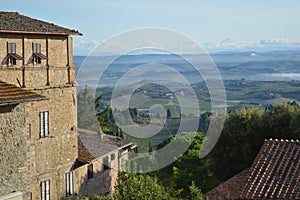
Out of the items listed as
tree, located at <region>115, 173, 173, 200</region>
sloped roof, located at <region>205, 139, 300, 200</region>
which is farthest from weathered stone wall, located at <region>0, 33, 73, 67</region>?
sloped roof, located at <region>205, 139, 300, 200</region>

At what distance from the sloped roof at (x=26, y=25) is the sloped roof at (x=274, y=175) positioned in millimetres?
9346

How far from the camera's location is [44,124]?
56.8 ft

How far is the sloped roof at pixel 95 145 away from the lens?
2027cm

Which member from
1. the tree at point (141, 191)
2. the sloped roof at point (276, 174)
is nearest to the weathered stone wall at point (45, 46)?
the tree at point (141, 191)

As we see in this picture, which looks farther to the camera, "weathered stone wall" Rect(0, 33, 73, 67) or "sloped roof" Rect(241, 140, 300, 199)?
"weathered stone wall" Rect(0, 33, 73, 67)

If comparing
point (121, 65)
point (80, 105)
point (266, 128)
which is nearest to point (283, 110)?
point (266, 128)

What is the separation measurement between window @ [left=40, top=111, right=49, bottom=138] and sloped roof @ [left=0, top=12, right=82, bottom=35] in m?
3.39

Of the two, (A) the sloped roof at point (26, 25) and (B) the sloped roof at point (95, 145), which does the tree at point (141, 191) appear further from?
(A) the sloped roof at point (26, 25)

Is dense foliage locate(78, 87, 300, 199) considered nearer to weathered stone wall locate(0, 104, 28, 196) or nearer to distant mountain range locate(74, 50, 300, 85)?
distant mountain range locate(74, 50, 300, 85)

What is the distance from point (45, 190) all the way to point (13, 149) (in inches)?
299

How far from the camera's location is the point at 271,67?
50438mm

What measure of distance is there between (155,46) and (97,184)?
25.4ft

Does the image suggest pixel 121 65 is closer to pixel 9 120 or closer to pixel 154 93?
pixel 154 93

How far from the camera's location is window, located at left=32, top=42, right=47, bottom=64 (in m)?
16.6
